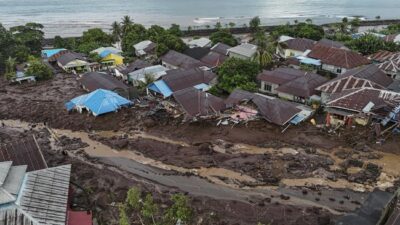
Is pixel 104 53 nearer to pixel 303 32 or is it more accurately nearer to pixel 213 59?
pixel 213 59

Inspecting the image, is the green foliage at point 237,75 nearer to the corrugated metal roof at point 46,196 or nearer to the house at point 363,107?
the house at point 363,107

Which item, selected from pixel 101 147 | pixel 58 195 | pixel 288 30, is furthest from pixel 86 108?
pixel 288 30

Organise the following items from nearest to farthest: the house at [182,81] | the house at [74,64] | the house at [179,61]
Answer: the house at [182,81] < the house at [179,61] < the house at [74,64]

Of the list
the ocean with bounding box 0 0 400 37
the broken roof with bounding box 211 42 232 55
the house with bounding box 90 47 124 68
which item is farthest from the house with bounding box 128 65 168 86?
the ocean with bounding box 0 0 400 37

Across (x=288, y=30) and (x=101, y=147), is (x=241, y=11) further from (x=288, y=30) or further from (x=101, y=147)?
(x=101, y=147)

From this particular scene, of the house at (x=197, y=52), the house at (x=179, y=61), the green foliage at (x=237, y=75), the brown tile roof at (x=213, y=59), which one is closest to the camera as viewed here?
the green foliage at (x=237, y=75)

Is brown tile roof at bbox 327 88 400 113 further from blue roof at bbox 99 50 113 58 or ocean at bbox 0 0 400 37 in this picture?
ocean at bbox 0 0 400 37

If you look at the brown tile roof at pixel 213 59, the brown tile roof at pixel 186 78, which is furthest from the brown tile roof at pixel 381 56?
the brown tile roof at pixel 186 78
